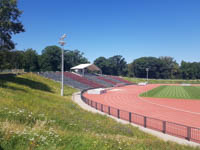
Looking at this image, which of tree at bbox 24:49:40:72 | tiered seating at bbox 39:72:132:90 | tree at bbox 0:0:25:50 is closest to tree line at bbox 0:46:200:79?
tree at bbox 24:49:40:72

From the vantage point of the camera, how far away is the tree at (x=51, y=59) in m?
92.2

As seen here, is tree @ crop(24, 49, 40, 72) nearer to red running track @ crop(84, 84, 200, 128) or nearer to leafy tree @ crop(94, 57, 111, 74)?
leafy tree @ crop(94, 57, 111, 74)

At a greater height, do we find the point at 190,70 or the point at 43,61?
the point at 43,61

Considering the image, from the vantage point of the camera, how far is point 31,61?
8619cm

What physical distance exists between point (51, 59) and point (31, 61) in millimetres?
12576

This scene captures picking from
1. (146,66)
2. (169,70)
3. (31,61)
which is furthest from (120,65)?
(31,61)

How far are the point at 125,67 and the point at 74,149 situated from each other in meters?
141

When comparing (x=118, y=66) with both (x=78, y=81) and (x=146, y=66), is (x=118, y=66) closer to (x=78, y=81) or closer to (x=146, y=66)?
(x=146, y=66)

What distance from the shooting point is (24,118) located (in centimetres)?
794

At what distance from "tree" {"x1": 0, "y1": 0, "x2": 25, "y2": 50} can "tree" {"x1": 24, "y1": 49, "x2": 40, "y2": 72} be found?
5905 cm

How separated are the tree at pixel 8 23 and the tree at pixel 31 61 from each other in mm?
59053

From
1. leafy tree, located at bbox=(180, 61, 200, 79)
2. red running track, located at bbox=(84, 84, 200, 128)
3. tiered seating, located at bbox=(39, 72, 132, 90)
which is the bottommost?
red running track, located at bbox=(84, 84, 200, 128)

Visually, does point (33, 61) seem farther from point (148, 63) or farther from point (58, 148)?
point (58, 148)

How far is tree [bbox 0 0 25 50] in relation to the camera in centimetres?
2459
